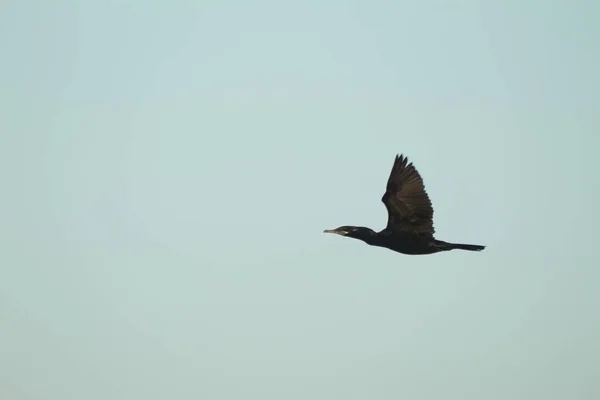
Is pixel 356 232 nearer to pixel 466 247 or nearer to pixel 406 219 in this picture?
pixel 406 219

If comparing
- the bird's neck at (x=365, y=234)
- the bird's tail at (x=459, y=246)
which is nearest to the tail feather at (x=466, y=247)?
the bird's tail at (x=459, y=246)

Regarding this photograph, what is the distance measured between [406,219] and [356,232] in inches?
53.4

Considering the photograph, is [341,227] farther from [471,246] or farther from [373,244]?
[471,246]

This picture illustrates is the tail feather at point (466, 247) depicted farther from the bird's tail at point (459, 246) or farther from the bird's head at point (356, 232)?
the bird's head at point (356, 232)

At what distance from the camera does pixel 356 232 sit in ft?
38.9

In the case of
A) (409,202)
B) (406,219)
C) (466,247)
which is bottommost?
(466,247)

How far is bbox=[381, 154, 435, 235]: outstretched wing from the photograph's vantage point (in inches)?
464

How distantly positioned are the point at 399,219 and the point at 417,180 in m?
1.12

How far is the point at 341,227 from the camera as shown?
→ 1216 cm

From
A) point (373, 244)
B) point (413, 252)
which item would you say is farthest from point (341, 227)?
point (413, 252)

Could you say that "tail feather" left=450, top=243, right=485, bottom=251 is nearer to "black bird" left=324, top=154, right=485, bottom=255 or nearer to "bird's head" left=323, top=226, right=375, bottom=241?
"black bird" left=324, top=154, right=485, bottom=255

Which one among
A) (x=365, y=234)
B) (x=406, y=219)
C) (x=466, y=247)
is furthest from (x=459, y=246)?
(x=365, y=234)

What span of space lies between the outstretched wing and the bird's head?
78 centimetres

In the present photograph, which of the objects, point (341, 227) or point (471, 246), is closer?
point (471, 246)
